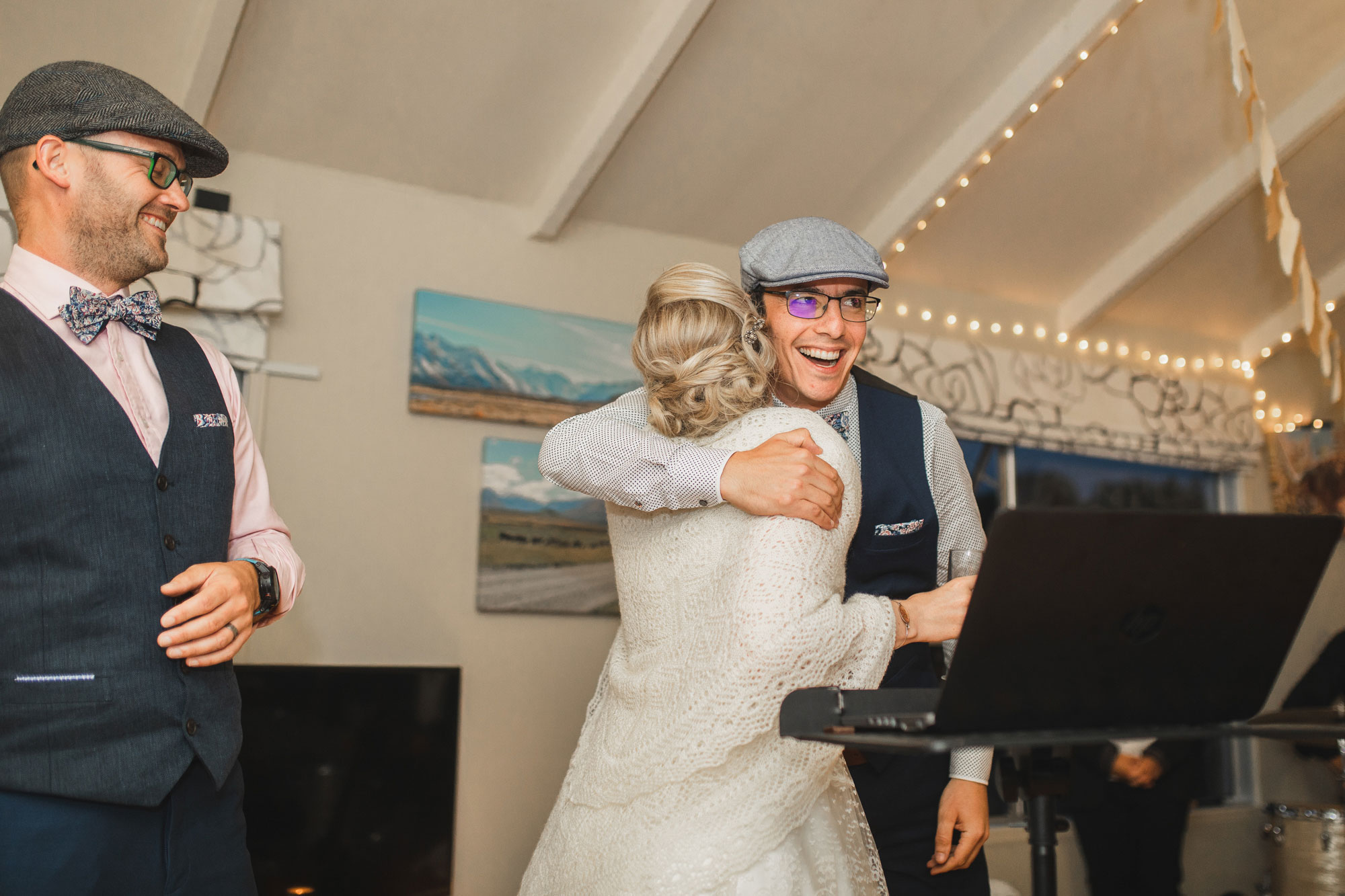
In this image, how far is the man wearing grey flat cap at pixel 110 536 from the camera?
3.72 ft

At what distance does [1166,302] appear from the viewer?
15.0 ft

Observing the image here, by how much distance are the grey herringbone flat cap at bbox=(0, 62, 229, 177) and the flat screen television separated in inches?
66.5

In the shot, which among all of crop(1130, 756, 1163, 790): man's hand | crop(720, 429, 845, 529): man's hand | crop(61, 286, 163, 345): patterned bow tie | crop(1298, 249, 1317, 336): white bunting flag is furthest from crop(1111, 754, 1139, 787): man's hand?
crop(61, 286, 163, 345): patterned bow tie

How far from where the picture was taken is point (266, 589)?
138cm

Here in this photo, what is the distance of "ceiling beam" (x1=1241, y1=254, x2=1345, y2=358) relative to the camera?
443 cm

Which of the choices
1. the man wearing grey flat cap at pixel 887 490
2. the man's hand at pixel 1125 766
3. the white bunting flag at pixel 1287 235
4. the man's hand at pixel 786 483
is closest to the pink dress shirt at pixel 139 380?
Answer: the man wearing grey flat cap at pixel 887 490

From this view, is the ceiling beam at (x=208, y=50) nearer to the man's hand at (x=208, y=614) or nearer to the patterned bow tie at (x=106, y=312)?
the patterned bow tie at (x=106, y=312)

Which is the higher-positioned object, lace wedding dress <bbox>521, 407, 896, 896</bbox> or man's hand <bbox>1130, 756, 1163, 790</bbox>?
lace wedding dress <bbox>521, 407, 896, 896</bbox>

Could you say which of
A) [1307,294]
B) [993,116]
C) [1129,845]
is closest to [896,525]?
[993,116]

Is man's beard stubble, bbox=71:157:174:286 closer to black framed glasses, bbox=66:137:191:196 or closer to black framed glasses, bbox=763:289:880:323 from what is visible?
black framed glasses, bbox=66:137:191:196

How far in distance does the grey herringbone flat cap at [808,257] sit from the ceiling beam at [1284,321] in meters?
3.48

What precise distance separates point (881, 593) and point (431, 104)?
208cm

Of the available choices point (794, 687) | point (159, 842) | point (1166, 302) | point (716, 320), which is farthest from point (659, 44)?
point (1166, 302)

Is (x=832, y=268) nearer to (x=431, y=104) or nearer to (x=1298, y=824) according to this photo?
(x=431, y=104)
